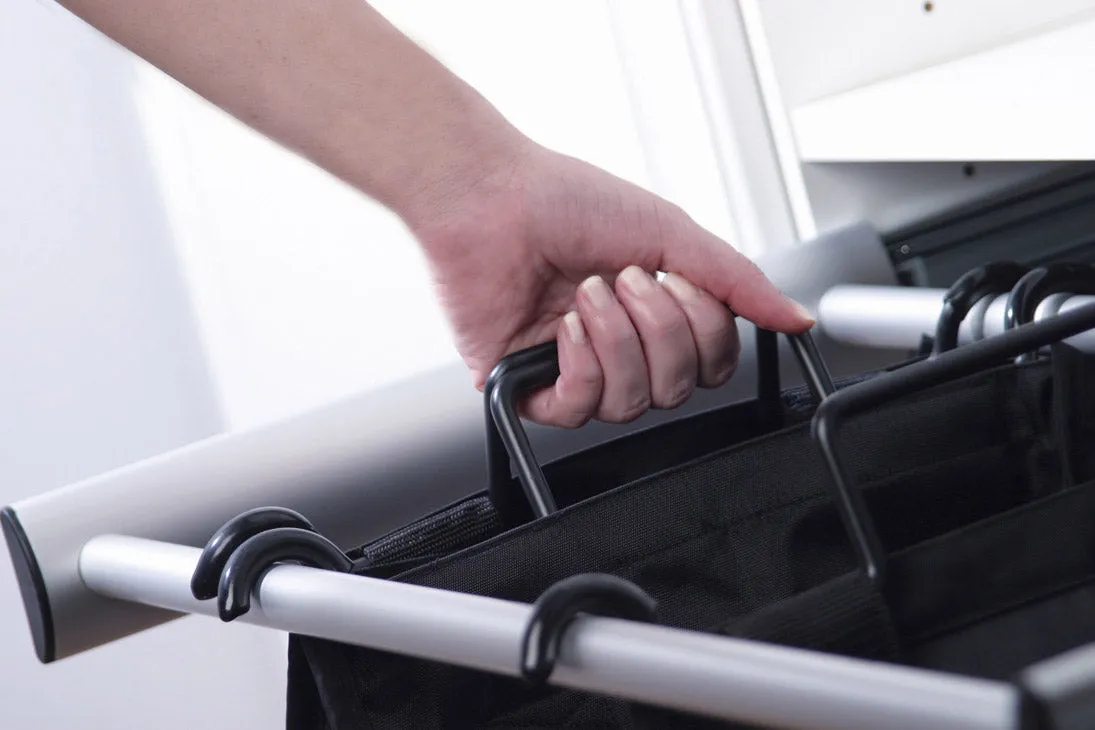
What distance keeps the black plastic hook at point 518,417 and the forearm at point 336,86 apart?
115 mm

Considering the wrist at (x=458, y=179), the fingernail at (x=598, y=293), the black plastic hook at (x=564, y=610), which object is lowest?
the black plastic hook at (x=564, y=610)

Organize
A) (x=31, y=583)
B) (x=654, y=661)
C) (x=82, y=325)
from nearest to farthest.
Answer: (x=654, y=661), (x=31, y=583), (x=82, y=325)

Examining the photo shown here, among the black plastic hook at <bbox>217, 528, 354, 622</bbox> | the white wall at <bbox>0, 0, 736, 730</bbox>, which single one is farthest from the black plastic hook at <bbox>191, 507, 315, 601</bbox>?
the white wall at <bbox>0, 0, 736, 730</bbox>

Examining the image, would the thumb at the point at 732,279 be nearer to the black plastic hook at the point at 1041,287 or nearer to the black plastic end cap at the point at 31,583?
the black plastic hook at the point at 1041,287

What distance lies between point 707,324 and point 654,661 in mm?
304

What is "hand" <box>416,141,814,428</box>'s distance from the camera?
0.54 meters

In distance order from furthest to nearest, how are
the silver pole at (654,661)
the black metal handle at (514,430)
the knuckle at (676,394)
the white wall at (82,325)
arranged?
the white wall at (82,325), the knuckle at (676,394), the black metal handle at (514,430), the silver pole at (654,661)

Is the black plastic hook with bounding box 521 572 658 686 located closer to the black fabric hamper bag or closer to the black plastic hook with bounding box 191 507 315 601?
the black fabric hamper bag

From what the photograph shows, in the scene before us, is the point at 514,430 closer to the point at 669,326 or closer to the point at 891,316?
the point at 669,326

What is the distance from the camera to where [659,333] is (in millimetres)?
545

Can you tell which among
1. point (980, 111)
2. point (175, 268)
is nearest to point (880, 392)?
point (980, 111)

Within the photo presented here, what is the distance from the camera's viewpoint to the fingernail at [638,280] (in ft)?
1.79

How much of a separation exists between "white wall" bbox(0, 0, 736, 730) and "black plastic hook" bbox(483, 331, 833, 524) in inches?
22.7

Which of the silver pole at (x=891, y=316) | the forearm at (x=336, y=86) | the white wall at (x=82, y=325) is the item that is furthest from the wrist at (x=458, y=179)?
the white wall at (x=82, y=325)
